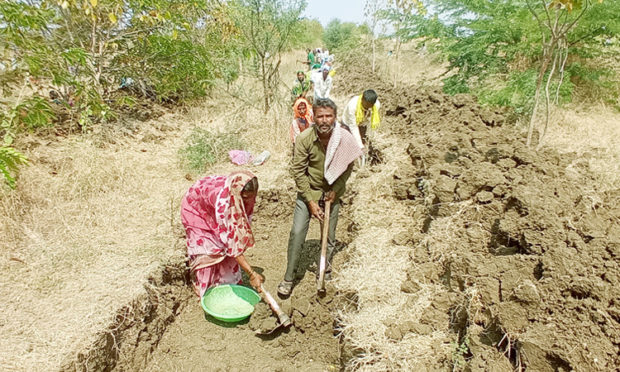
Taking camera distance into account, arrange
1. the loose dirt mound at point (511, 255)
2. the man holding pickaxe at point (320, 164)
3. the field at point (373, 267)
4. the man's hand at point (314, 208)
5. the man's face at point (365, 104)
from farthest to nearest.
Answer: the man's face at point (365, 104)
the man's hand at point (314, 208)
the man holding pickaxe at point (320, 164)
the field at point (373, 267)
the loose dirt mound at point (511, 255)

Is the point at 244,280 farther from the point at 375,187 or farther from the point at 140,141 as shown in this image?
the point at 140,141

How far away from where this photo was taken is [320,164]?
3010 millimetres

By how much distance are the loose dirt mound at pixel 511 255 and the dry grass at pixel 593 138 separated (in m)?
0.37

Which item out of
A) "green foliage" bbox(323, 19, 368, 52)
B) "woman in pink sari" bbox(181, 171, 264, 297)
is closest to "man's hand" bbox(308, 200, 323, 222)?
"woman in pink sari" bbox(181, 171, 264, 297)

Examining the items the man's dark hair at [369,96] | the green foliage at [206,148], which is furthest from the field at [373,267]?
the man's dark hair at [369,96]

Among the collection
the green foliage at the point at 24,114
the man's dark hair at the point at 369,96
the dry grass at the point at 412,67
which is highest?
the dry grass at the point at 412,67

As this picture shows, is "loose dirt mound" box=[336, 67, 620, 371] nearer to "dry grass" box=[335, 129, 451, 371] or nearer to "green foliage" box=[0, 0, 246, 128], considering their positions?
"dry grass" box=[335, 129, 451, 371]

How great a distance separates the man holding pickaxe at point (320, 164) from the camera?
284 cm

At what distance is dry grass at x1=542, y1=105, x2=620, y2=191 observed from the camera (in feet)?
12.3

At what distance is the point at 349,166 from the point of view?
3.09m

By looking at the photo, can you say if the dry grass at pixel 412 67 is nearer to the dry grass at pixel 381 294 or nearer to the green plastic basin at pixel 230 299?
the dry grass at pixel 381 294

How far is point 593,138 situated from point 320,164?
4.25 meters

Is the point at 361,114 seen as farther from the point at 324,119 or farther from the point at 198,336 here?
the point at 198,336

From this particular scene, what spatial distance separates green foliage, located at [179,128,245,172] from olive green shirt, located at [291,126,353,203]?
2.82m
